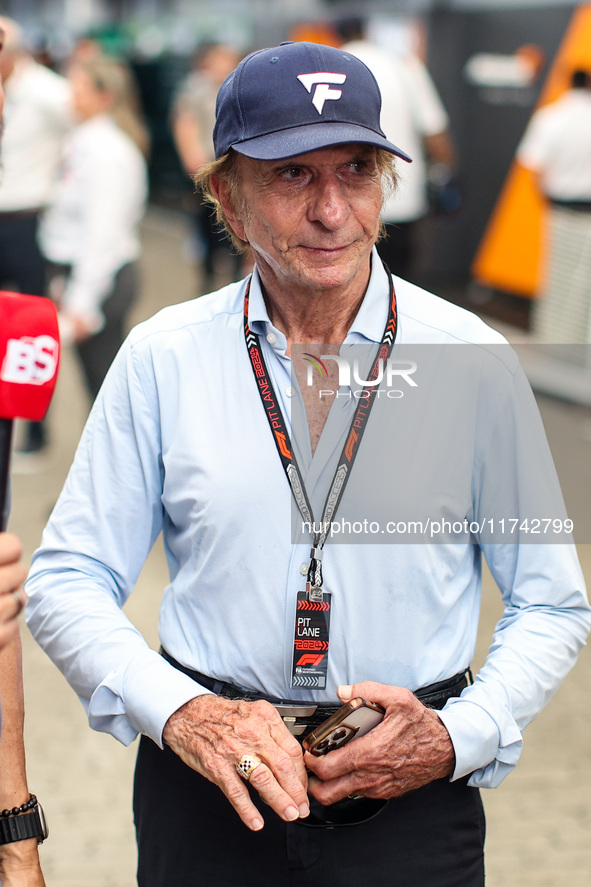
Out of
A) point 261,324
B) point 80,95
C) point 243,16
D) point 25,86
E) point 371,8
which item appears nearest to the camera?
point 261,324

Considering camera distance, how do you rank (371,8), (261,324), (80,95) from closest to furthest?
1. (261,324)
2. (80,95)
3. (371,8)

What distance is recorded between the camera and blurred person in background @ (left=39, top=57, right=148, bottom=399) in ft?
17.5

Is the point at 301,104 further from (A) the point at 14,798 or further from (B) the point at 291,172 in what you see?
(A) the point at 14,798

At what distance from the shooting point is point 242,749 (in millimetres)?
1546

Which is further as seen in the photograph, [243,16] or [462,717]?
[243,16]

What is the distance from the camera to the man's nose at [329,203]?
169 centimetres

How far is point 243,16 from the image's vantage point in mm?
19422

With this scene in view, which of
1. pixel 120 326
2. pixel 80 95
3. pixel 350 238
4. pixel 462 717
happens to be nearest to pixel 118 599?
pixel 462 717

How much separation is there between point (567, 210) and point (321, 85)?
6093 mm

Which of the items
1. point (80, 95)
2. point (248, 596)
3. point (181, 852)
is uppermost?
point (80, 95)

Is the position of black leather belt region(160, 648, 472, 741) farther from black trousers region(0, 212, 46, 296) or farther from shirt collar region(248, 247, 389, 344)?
black trousers region(0, 212, 46, 296)

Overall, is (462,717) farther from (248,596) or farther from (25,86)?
(25,86)

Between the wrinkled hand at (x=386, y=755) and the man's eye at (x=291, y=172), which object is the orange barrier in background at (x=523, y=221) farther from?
the wrinkled hand at (x=386, y=755)

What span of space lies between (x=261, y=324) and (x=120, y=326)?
12.8 feet
